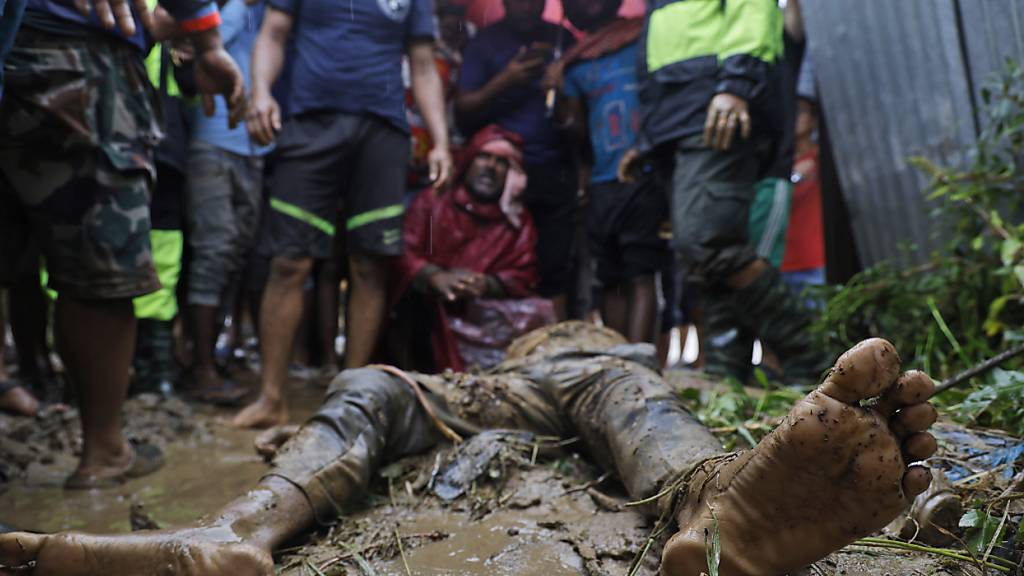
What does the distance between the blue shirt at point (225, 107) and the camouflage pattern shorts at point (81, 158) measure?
5.56ft

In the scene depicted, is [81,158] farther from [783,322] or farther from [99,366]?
[783,322]

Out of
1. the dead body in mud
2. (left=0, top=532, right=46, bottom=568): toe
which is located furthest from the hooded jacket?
(left=0, top=532, right=46, bottom=568): toe

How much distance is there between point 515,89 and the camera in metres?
4.29

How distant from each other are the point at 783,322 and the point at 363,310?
1.79 m

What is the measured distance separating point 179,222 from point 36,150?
1.79m

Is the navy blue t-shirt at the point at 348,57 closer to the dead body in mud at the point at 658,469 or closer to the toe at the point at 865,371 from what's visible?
the dead body in mud at the point at 658,469

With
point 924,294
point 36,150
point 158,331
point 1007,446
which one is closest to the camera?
point 1007,446

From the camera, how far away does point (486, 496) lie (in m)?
→ 1.70

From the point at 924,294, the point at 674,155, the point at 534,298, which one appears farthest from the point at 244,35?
the point at 924,294

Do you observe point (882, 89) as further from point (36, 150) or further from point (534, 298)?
point (36, 150)

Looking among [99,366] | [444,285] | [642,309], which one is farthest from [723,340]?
[99,366]

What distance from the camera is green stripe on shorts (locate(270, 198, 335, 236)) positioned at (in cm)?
297

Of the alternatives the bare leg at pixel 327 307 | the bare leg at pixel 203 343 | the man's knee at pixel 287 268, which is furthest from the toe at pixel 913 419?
the bare leg at pixel 327 307

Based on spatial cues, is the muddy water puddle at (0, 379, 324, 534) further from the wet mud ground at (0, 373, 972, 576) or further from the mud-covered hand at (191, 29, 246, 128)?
the mud-covered hand at (191, 29, 246, 128)
